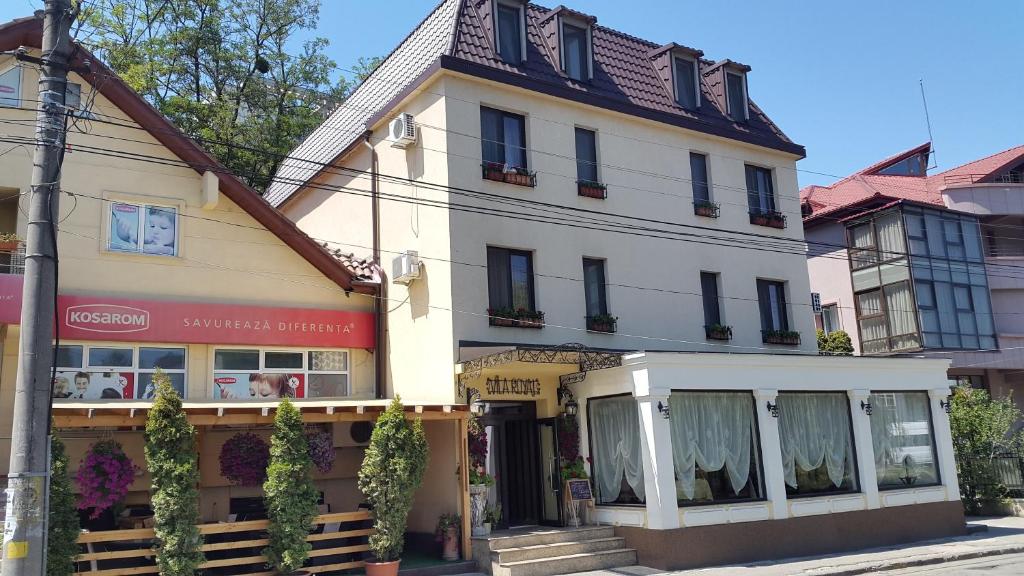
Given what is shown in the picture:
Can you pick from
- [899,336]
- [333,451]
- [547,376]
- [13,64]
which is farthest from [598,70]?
[899,336]

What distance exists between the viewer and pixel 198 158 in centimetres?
1656

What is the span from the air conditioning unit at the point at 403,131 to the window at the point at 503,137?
140 cm

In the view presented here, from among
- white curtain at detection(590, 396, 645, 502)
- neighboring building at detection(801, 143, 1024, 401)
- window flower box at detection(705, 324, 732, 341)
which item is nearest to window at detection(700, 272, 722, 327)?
window flower box at detection(705, 324, 732, 341)

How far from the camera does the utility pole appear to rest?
8.36m

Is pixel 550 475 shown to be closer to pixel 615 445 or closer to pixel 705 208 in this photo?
pixel 615 445

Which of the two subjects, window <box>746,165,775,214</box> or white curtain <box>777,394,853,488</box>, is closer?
white curtain <box>777,394,853,488</box>

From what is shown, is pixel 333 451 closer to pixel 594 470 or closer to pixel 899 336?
pixel 594 470

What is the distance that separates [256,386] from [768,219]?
1268 centimetres

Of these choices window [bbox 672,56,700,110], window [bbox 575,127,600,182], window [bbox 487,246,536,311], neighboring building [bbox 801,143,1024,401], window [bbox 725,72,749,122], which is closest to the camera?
window [bbox 487,246,536,311]

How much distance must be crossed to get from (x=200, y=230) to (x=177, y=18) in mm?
15116

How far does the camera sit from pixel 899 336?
96.2 feet

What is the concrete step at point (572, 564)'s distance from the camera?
1388cm

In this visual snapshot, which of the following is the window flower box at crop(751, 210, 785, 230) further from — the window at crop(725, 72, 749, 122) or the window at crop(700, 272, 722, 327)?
the window at crop(725, 72, 749, 122)

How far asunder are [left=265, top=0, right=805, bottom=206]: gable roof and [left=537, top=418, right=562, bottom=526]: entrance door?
695 cm
